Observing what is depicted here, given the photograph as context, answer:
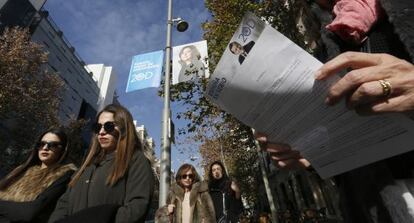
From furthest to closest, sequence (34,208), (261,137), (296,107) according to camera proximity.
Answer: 1. (34,208)
2. (261,137)
3. (296,107)

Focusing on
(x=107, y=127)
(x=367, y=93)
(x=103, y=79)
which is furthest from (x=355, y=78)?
(x=103, y=79)

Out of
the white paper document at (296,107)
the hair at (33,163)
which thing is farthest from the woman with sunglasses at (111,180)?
the white paper document at (296,107)

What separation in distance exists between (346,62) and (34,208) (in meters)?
2.70

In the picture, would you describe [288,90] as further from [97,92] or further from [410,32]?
[97,92]

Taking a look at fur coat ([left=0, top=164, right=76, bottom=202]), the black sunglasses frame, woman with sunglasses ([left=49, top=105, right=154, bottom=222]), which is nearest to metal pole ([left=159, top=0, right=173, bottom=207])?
the black sunglasses frame

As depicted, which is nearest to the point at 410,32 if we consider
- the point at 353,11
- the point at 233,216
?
the point at 353,11

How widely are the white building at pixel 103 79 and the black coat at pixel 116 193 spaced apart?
2005 inches

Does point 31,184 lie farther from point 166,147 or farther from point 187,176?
point 166,147

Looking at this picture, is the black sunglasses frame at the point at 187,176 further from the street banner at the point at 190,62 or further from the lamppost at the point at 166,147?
the street banner at the point at 190,62

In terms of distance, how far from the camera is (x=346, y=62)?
88 centimetres

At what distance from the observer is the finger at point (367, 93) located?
2.76 ft

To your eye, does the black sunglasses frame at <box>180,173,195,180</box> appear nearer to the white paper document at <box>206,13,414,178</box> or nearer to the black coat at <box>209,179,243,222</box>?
the black coat at <box>209,179,243,222</box>

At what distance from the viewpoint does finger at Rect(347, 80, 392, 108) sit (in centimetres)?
84

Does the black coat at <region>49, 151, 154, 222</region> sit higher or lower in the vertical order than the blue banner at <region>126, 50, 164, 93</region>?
lower
